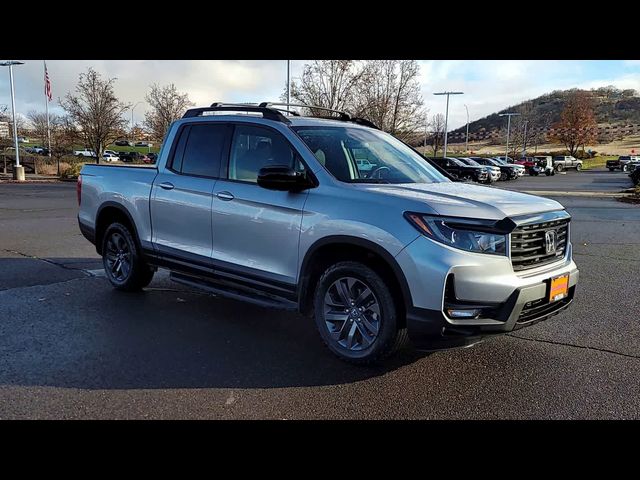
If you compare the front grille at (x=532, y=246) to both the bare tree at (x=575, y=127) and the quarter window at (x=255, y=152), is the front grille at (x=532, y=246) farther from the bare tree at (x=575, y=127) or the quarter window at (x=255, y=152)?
the bare tree at (x=575, y=127)

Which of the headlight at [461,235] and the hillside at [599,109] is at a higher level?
the hillside at [599,109]

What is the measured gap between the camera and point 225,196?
4918 mm

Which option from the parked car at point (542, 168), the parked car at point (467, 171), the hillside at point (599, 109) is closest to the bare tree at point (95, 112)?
the parked car at point (467, 171)

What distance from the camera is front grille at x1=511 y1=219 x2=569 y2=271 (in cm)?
380

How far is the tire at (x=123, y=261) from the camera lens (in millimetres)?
6105

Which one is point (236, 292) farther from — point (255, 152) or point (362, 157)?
point (362, 157)

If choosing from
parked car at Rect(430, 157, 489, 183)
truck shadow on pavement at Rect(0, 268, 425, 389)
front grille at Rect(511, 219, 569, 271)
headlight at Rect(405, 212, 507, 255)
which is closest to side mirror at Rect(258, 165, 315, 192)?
headlight at Rect(405, 212, 507, 255)

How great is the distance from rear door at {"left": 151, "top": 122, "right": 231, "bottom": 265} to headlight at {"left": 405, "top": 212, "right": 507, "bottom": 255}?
2.28m

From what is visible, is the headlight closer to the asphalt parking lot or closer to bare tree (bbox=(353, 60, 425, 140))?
the asphalt parking lot

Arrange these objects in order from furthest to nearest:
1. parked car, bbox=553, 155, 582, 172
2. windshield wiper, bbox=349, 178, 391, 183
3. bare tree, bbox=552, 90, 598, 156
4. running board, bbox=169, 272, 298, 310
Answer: bare tree, bbox=552, 90, 598, 156
parked car, bbox=553, 155, 582, 172
running board, bbox=169, 272, 298, 310
windshield wiper, bbox=349, 178, 391, 183

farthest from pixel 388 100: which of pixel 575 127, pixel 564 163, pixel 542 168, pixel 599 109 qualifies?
pixel 599 109

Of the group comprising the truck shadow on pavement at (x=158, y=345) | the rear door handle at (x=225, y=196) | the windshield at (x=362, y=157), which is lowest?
the truck shadow on pavement at (x=158, y=345)

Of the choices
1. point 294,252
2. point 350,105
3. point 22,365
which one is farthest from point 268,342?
point 350,105

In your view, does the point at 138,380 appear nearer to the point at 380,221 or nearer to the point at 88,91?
the point at 380,221
